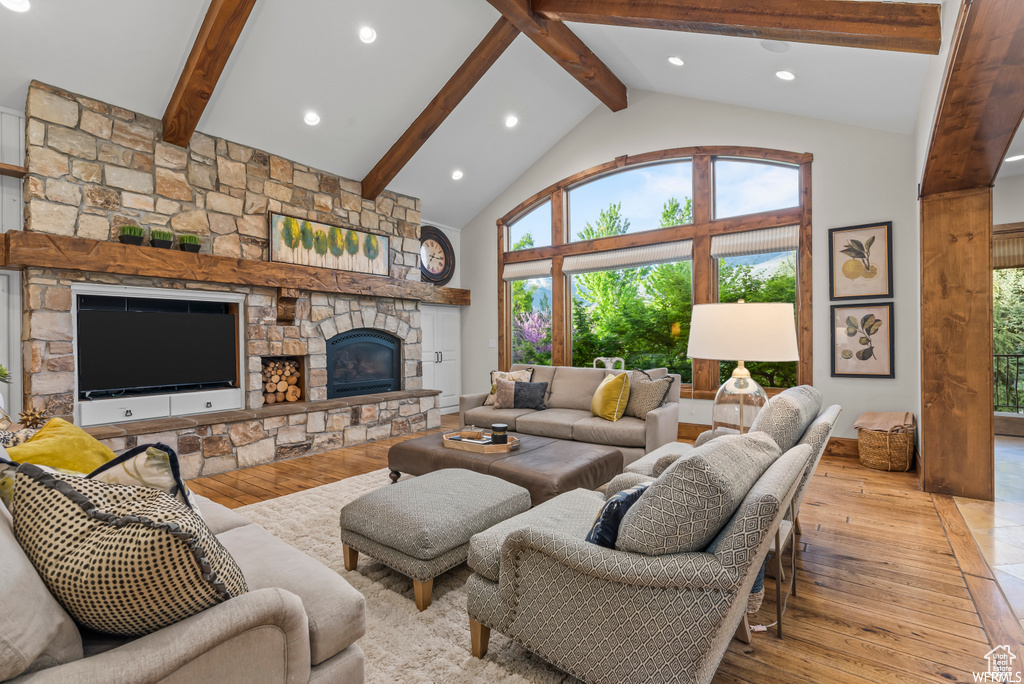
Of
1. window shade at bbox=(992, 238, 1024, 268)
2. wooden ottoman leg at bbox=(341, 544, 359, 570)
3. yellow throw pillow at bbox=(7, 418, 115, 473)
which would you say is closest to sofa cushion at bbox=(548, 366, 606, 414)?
wooden ottoman leg at bbox=(341, 544, 359, 570)

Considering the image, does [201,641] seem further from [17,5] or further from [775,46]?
[775,46]

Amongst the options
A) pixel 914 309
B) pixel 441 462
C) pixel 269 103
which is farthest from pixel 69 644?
pixel 914 309

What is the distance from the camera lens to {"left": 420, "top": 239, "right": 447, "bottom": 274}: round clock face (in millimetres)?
6840

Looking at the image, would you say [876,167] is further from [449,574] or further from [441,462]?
[449,574]

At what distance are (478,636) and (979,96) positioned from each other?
297 cm

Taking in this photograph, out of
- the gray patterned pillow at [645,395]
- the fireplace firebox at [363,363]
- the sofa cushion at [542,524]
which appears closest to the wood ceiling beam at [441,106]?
the fireplace firebox at [363,363]

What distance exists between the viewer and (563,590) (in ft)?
4.85

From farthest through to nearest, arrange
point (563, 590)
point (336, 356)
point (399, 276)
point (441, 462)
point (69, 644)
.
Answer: point (399, 276) < point (336, 356) < point (441, 462) < point (563, 590) < point (69, 644)

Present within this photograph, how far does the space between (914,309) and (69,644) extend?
17.7ft

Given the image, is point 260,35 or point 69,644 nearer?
point 69,644

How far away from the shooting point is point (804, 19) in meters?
2.99

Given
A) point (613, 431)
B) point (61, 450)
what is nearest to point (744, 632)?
point (613, 431)

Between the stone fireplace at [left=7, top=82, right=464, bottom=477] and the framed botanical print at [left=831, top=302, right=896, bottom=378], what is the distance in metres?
4.35

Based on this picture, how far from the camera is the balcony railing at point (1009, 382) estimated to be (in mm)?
5664
